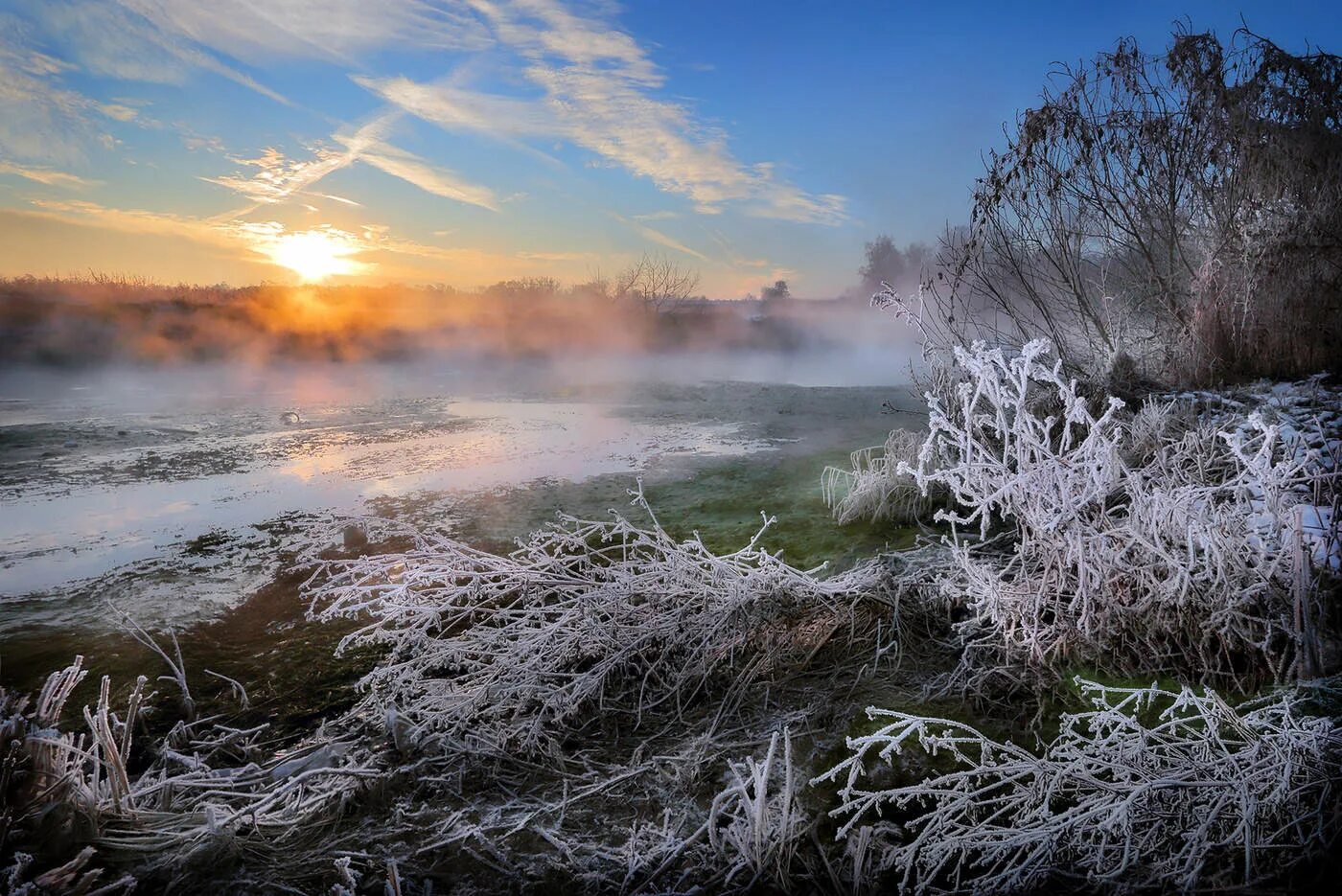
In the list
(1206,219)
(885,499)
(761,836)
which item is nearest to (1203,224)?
(1206,219)

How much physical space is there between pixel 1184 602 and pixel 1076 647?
503 millimetres

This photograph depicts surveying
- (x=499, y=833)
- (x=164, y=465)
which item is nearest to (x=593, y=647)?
(x=499, y=833)

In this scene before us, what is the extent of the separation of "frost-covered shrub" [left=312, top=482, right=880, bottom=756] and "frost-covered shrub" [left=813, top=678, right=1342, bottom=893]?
1.33 metres

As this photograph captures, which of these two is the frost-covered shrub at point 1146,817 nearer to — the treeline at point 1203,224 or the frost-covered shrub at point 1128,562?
the frost-covered shrub at point 1128,562

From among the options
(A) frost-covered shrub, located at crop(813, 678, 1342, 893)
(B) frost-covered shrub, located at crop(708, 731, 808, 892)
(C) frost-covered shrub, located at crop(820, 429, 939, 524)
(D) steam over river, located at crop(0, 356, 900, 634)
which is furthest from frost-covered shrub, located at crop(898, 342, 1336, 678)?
(D) steam over river, located at crop(0, 356, 900, 634)

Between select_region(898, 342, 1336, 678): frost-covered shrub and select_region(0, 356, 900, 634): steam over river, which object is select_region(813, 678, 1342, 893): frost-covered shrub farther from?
select_region(0, 356, 900, 634): steam over river

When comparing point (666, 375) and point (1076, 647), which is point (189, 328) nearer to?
point (666, 375)

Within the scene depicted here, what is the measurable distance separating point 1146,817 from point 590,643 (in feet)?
8.19

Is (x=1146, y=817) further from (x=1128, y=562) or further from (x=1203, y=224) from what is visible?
(x=1203, y=224)

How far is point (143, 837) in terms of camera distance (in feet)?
8.30

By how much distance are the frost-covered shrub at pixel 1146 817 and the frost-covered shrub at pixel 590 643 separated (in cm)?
133

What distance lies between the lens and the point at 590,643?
380cm

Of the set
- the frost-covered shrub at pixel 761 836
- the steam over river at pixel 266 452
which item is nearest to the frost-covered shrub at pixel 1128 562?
the frost-covered shrub at pixel 761 836

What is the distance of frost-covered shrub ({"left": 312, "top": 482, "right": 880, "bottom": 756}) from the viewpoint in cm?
348
